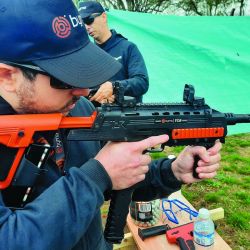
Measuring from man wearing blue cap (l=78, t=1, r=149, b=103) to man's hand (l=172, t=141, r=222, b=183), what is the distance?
2.03 metres

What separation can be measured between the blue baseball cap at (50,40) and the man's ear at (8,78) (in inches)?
1.2

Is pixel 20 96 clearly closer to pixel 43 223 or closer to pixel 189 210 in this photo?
pixel 43 223

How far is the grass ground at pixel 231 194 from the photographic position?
3167mm

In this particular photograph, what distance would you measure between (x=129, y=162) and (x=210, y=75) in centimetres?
450

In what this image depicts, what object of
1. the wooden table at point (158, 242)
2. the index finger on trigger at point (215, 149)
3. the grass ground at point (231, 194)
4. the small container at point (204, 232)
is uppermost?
the index finger on trigger at point (215, 149)

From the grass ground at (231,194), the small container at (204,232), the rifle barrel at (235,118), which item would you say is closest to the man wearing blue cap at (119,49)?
the grass ground at (231,194)

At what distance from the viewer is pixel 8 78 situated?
3.72 ft

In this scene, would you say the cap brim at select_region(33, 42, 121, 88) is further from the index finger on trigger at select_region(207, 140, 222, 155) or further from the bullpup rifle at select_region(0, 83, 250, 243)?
the index finger on trigger at select_region(207, 140, 222, 155)

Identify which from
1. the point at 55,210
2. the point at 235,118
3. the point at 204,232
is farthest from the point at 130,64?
the point at 55,210

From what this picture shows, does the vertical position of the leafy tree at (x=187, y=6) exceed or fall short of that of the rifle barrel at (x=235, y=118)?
it falls short

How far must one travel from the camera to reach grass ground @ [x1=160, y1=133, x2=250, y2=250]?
3167 mm

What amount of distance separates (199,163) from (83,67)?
721 mm

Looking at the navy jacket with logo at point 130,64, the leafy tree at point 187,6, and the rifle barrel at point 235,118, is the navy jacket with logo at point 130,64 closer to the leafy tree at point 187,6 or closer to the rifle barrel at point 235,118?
the rifle barrel at point 235,118

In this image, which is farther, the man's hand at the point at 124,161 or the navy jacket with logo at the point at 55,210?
the man's hand at the point at 124,161
